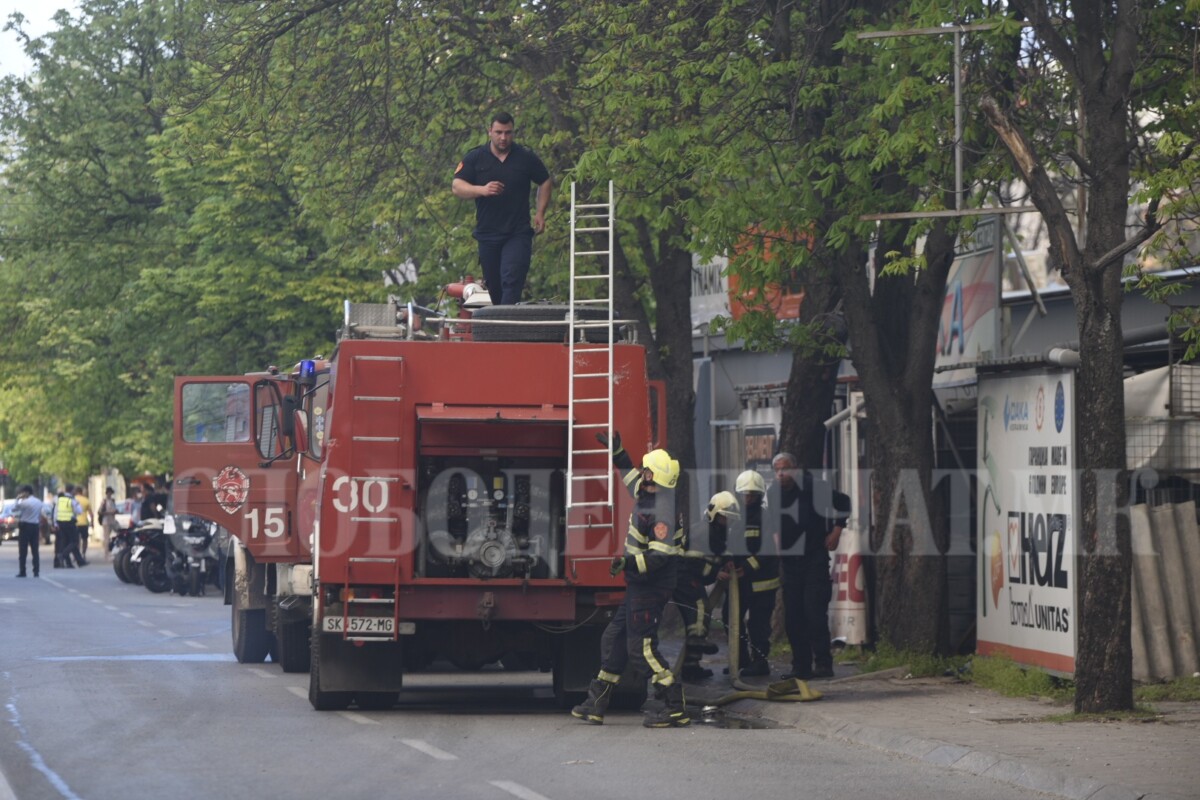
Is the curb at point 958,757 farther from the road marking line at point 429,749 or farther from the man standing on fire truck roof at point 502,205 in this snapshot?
the man standing on fire truck roof at point 502,205

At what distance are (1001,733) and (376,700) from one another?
489 cm

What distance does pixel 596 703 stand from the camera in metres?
14.1

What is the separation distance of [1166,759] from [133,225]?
33365 millimetres

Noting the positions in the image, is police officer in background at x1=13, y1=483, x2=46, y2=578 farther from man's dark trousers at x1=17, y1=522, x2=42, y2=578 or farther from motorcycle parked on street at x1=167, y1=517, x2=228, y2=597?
motorcycle parked on street at x1=167, y1=517, x2=228, y2=597

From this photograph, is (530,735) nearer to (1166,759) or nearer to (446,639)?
(446,639)

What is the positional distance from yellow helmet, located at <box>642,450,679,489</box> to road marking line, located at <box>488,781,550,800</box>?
3.44 metres

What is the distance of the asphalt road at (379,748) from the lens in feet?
35.2

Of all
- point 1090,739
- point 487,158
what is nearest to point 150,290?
point 487,158

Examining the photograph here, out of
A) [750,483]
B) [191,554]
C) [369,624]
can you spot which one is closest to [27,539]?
[191,554]

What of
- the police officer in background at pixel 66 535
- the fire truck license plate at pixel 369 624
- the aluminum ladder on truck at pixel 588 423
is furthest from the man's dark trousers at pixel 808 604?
the police officer in background at pixel 66 535

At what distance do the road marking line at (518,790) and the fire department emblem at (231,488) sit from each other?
910cm

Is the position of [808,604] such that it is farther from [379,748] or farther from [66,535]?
[66,535]

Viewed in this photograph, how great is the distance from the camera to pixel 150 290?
1481 inches

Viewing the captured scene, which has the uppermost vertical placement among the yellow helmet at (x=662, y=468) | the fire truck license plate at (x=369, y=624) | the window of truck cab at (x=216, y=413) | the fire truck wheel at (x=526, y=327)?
the fire truck wheel at (x=526, y=327)
